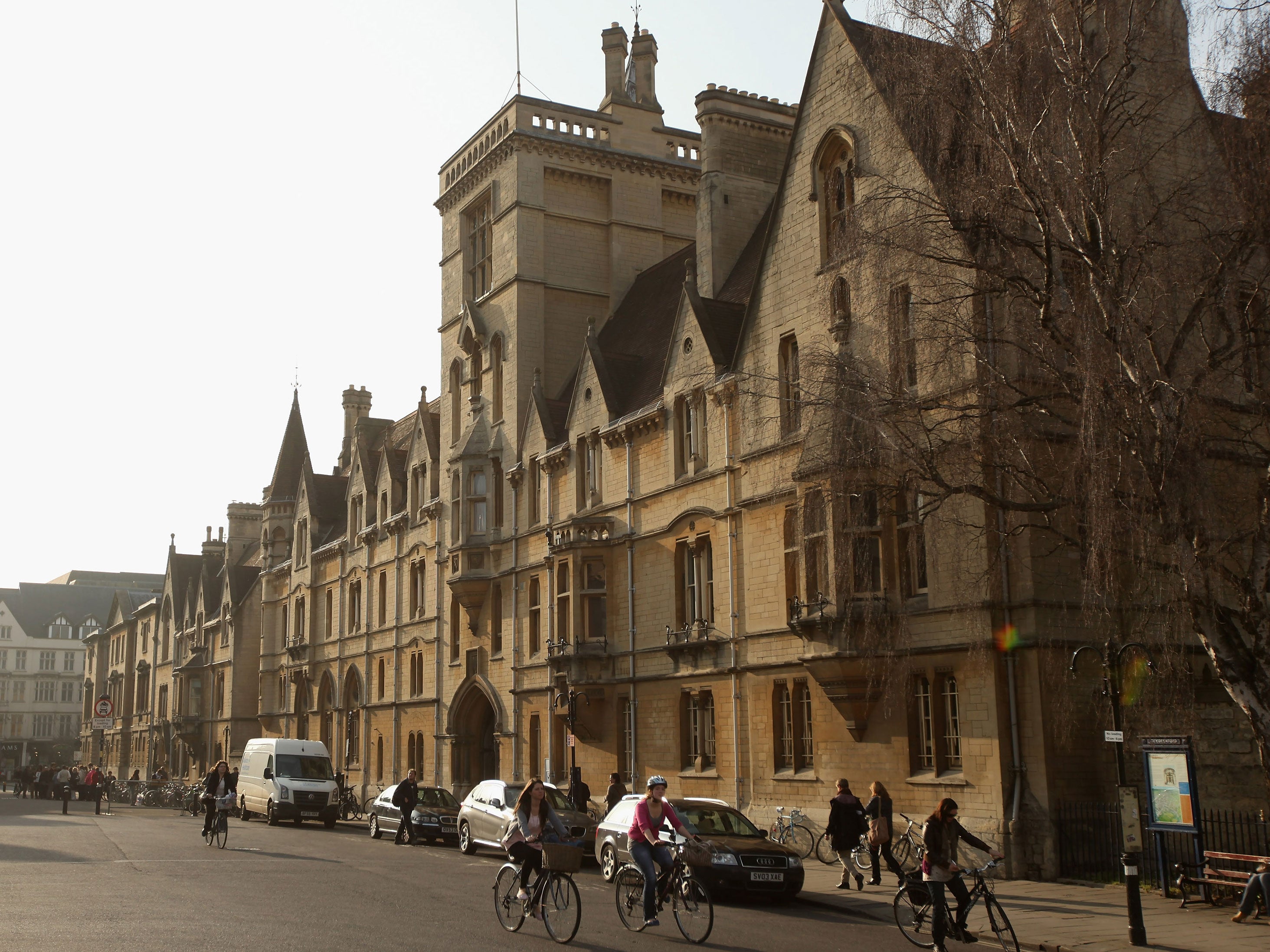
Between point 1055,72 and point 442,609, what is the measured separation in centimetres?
3076

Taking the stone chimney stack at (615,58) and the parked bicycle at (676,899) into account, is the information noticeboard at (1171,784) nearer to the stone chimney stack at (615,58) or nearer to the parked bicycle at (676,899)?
the parked bicycle at (676,899)

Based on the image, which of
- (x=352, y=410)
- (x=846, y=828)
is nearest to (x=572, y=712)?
(x=846, y=828)

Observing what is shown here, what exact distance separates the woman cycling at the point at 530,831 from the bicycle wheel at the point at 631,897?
0.78 m

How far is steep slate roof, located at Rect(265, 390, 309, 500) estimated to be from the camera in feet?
221

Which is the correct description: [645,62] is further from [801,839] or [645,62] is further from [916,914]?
[916,914]

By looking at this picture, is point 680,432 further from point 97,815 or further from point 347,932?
point 97,815

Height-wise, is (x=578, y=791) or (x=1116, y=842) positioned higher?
(x=578, y=791)

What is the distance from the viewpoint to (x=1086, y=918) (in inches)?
619

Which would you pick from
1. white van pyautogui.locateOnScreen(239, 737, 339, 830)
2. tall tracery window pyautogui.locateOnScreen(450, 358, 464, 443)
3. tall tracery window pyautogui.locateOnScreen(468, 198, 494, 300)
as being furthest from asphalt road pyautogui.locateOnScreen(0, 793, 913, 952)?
tall tracery window pyautogui.locateOnScreen(468, 198, 494, 300)

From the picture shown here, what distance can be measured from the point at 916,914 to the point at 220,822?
16930 millimetres

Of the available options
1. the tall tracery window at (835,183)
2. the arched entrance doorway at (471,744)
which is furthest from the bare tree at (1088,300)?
the arched entrance doorway at (471,744)

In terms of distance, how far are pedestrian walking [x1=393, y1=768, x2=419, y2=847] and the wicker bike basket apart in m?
17.2

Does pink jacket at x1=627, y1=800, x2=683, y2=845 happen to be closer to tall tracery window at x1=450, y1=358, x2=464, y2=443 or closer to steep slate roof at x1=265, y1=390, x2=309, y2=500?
tall tracery window at x1=450, y1=358, x2=464, y2=443

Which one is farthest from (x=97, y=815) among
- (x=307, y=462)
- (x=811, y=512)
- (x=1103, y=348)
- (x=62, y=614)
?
(x=62, y=614)
